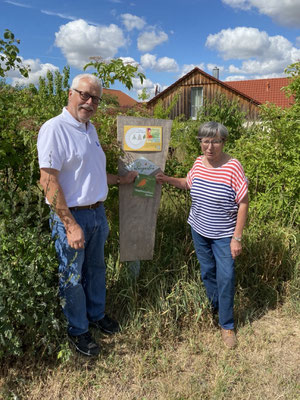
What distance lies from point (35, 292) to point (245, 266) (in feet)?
7.37

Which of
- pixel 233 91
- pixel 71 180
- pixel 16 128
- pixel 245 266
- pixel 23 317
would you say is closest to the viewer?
pixel 23 317

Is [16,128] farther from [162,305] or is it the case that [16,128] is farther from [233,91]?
[233,91]

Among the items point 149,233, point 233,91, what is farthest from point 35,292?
point 233,91

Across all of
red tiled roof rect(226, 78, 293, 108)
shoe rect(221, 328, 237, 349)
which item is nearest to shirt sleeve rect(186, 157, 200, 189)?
shoe rect(221, 328, 237, 349)

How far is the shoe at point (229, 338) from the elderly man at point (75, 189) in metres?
1.10

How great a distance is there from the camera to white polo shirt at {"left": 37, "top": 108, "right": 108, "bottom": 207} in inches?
85.9

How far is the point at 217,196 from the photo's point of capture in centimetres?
268

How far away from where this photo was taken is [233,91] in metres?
25.8

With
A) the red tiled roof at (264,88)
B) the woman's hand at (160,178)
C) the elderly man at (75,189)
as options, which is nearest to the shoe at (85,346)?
the elderly man at (75,189)

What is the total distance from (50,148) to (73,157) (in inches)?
6.7

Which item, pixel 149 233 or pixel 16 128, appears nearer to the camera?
pixel 16 128

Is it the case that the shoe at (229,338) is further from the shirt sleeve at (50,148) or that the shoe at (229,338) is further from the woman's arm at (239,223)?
the shirt sleeve at (50,148)

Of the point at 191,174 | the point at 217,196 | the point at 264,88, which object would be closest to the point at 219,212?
the point at 217,196

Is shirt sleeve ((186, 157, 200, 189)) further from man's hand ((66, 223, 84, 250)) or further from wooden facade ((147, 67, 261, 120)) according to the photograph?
wooden facade ((147, 67, 261, 120))
